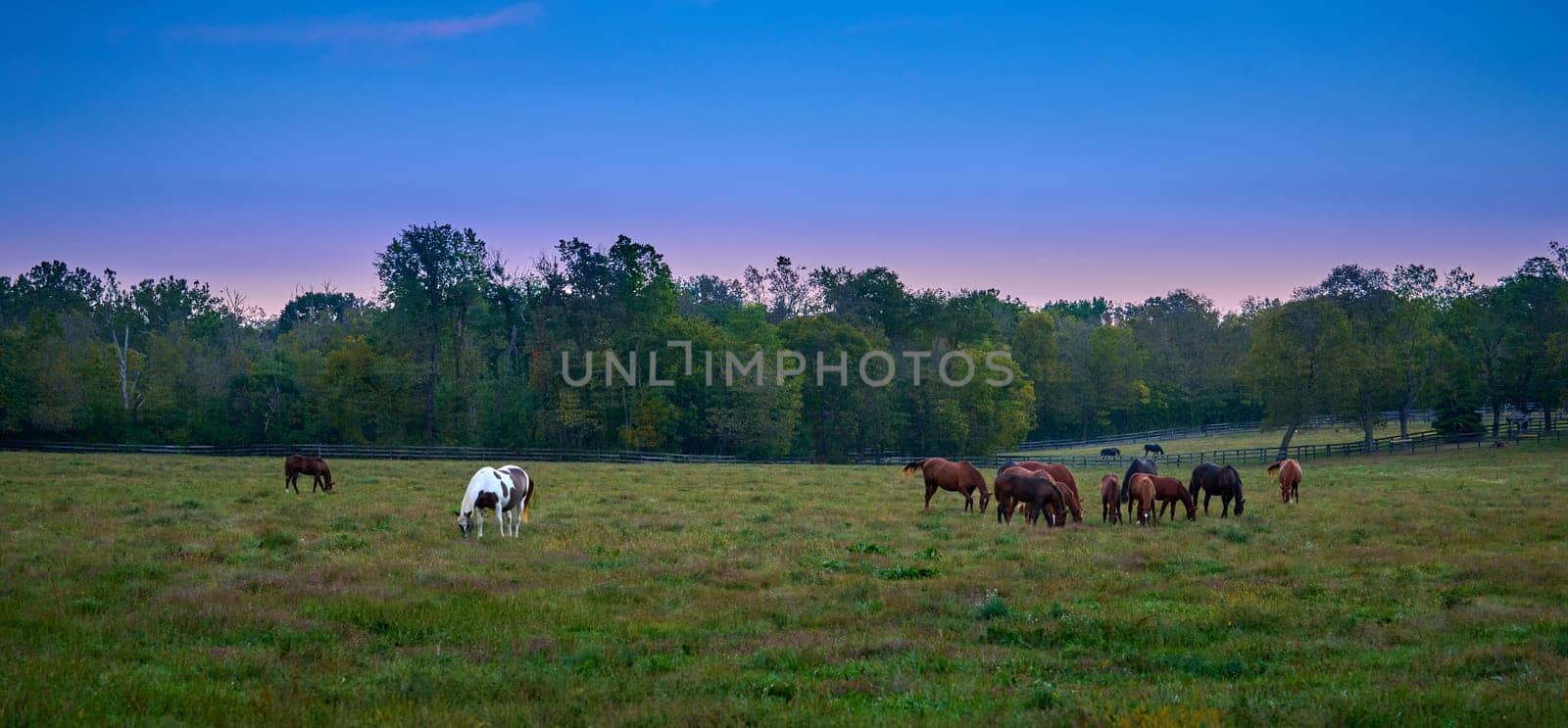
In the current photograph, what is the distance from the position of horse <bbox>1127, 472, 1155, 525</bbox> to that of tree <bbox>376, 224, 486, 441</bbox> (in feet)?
162

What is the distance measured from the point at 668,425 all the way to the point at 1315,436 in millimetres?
49902

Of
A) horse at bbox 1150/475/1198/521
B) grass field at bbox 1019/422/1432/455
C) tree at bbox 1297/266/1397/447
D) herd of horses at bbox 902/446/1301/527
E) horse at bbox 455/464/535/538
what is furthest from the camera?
grass field at bbox 1019/422/1432/455

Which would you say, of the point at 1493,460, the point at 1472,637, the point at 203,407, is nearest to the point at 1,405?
the point at 203,407

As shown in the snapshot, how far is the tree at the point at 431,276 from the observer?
59.2 metres

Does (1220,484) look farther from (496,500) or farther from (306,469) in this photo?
(306,469)

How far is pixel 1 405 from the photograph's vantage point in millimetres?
55875

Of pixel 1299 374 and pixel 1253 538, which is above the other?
pixel 1299 374

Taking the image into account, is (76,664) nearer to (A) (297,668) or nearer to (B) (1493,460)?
(A) (297,668)

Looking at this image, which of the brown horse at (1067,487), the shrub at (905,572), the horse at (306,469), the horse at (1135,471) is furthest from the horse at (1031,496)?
the horse at (306,469)

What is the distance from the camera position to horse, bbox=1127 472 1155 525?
20680 mm

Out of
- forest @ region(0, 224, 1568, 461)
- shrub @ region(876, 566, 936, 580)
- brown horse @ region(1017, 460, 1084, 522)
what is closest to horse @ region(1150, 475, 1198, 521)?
brown horse @ region(1017, 460, 1084, 522)

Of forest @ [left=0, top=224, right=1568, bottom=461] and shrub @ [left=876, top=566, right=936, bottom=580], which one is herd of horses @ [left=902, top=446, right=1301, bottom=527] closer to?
shrub @ [left=876, top=566, right=936, bottom=580]

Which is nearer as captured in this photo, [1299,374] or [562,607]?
[562,607]

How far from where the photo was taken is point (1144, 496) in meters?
20.7
